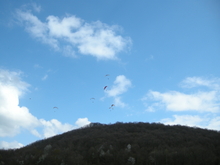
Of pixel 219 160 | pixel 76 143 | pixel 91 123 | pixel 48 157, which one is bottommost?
pixel 219 160

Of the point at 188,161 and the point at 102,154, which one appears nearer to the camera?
the point at 188,161

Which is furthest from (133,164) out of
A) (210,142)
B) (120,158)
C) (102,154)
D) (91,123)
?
(91,123)

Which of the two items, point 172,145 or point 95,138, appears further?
point 95,138

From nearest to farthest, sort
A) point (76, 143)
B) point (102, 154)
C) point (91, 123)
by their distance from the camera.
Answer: point (102, 154) → point (76, 143) → point (91, 123)

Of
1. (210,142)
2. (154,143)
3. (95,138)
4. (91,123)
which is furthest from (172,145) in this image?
(91,123)

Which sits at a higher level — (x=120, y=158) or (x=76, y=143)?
(x=76, y=143)

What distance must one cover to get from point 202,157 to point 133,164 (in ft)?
13.5

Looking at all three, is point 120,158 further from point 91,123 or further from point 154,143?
point 91,123

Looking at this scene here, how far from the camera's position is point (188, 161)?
1094 centimetres

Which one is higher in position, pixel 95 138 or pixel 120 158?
pixel 95 138

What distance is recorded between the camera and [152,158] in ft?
38.2

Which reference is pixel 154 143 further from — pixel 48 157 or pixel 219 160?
pixel 48 157

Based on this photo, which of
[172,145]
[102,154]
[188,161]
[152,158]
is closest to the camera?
[188,161]

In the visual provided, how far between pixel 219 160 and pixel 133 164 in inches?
193
